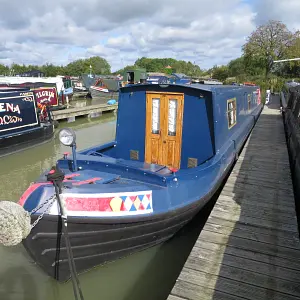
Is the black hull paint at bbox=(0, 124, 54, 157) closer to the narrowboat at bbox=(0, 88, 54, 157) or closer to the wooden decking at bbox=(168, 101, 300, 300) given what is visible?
the narrowboat at bbox=(0, 88, 54, 157)

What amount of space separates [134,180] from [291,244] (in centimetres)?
222

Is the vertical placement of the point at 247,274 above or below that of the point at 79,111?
below

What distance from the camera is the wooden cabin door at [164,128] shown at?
542 centimetres

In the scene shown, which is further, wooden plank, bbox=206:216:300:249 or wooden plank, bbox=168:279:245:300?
wooden plank, bbox=206:216:300:249

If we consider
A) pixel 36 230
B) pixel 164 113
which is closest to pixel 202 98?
pixel 164 113

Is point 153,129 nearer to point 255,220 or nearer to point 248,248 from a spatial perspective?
point 255,220

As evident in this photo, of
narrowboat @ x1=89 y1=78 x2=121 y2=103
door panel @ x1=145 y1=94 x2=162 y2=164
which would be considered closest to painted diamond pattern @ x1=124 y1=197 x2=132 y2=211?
door panel @ x1=145 y1=94 x2=162 y2=164

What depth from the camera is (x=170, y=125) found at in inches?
217

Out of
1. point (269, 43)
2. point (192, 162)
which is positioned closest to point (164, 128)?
point (192, 162)

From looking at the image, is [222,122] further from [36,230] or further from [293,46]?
[293,46]

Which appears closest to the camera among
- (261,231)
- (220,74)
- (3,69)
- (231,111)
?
(261,231)

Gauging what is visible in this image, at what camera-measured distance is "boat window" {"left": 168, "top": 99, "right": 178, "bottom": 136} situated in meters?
5.41

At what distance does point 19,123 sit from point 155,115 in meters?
7.10

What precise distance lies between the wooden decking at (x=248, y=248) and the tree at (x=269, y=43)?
27.2m
